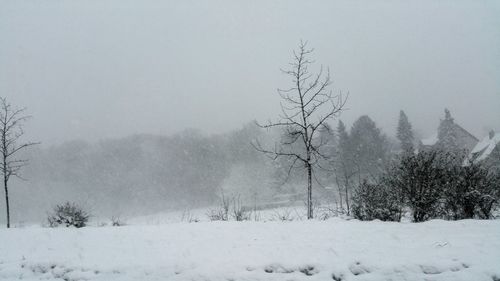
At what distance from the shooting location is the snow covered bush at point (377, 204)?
35.6 ft

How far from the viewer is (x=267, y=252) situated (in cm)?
728

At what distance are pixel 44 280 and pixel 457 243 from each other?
8.79m

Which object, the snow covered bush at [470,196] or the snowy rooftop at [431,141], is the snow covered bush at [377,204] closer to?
the snow covered bush at [470,196]

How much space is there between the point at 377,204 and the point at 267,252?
530 centimetres

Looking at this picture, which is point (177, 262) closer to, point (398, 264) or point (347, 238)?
point (347, 238)

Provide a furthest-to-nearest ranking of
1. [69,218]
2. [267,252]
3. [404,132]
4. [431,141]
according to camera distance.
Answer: [431,141] → [404,132] → [69,218] → [267,252]

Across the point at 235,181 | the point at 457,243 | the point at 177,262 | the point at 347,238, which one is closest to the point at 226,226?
the point at 177,262

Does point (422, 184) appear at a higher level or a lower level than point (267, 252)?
higher

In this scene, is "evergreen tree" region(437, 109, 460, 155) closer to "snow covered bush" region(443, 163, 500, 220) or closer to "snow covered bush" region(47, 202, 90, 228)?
"snow covered bush" region(443, 163, 500, 220)

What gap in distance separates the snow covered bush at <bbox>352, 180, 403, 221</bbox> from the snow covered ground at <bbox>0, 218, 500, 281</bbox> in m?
1.89

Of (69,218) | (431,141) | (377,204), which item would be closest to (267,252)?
(377,204)

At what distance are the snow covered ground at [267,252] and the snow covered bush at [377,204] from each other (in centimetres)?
189

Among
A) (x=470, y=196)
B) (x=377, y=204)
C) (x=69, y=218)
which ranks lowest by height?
(x=69, y=218)

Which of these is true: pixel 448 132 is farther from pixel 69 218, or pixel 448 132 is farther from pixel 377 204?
pixel 69 218
